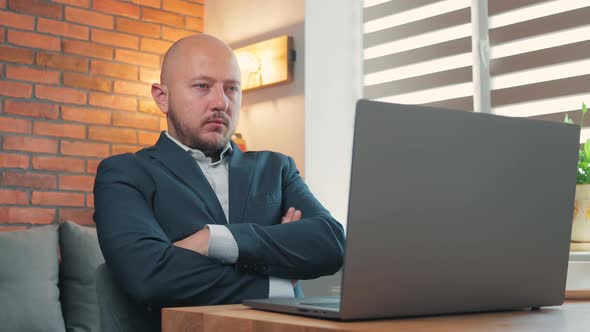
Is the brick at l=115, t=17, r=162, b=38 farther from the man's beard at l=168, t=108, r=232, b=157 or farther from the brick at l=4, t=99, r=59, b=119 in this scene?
the man's beard at l=168, t=108, r=232, b=157

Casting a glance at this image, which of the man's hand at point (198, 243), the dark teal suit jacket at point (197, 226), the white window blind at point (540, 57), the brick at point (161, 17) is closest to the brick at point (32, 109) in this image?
the brick at point (161, 17)

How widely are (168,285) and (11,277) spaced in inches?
73.4

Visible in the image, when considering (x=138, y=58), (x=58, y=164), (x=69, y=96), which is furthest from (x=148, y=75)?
(x=58, y=164)

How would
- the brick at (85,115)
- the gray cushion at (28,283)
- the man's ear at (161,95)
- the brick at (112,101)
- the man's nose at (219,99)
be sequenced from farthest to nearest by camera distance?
the brick at (112,101), the brick at (85,115), the gray cushion at (28,283), the man's ear at (161,95), the man's nose at (219,99)

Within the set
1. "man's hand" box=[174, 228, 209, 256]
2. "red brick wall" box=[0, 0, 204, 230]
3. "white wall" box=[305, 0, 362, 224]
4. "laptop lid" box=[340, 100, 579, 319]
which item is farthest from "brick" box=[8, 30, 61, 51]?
"laptop lid" box=[340, 100, 579, 319]

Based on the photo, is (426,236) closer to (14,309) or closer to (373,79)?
(14,309)

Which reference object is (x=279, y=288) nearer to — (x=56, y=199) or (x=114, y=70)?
(x=56, y=199)

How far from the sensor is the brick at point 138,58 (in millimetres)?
3924

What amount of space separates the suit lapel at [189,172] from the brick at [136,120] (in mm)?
2025

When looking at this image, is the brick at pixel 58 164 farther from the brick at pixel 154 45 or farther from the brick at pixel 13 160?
the brick at pixel 154 45

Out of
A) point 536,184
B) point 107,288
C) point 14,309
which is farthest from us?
point 14,309

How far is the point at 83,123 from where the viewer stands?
376cm

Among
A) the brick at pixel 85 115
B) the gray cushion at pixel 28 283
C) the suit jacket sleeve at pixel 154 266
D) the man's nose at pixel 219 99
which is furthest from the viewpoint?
the brick at pixel 85 115

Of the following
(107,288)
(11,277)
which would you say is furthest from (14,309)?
(107,288)
